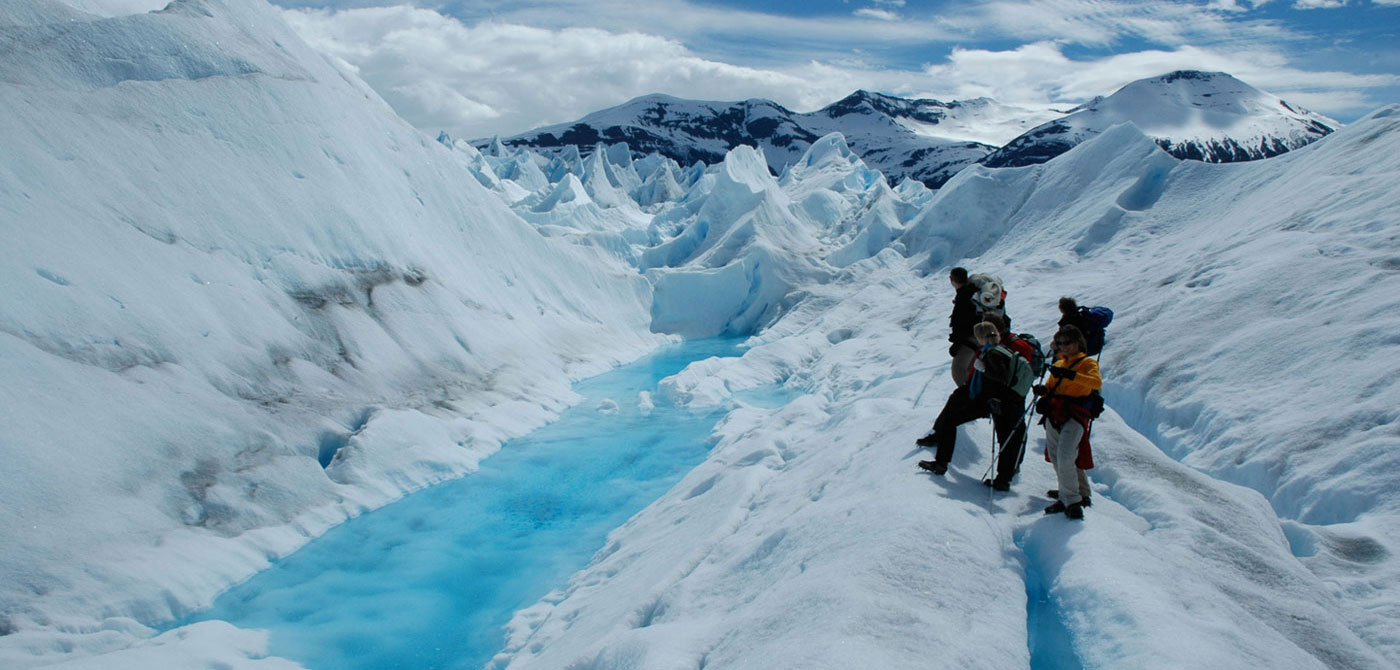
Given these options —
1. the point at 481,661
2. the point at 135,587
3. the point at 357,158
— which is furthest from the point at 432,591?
the point at 357,158

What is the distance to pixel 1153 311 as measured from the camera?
9.91 m

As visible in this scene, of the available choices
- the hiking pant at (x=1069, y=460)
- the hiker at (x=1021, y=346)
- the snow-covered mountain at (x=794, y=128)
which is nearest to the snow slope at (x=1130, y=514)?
the hiking pant at (x=1069, y=460)

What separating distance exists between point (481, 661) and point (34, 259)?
672cm

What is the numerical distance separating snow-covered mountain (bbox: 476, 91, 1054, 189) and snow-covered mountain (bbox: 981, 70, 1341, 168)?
14735mm

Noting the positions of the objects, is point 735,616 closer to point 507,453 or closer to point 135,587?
point 135,587

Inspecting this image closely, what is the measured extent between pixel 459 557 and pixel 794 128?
144912 millimetres

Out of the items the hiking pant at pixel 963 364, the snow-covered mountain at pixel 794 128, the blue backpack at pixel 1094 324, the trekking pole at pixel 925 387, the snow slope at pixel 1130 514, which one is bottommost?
the trekking pole at pixel 925 387

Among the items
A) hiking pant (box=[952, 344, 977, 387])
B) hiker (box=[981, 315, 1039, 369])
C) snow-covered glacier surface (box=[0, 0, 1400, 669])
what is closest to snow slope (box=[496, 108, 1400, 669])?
snow-covered glacier surface (box=[0, 0, 1400, 669])

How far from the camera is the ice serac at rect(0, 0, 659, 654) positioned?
6.89 meters

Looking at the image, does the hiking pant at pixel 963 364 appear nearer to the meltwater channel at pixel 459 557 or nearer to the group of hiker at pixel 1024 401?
the group of hiker at pixel 1024 401

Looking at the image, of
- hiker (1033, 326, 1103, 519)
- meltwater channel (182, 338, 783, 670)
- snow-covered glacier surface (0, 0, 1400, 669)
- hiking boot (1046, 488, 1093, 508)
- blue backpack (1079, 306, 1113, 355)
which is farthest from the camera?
meltwater channel (182, 338, 783, 670)

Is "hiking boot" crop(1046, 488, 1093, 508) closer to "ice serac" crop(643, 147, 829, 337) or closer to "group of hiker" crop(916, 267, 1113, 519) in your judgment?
"group of hiker" crop(916, 267, 1113, 519)

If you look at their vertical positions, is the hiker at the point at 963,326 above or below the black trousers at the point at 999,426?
above

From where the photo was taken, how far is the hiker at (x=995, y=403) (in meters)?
4.96
